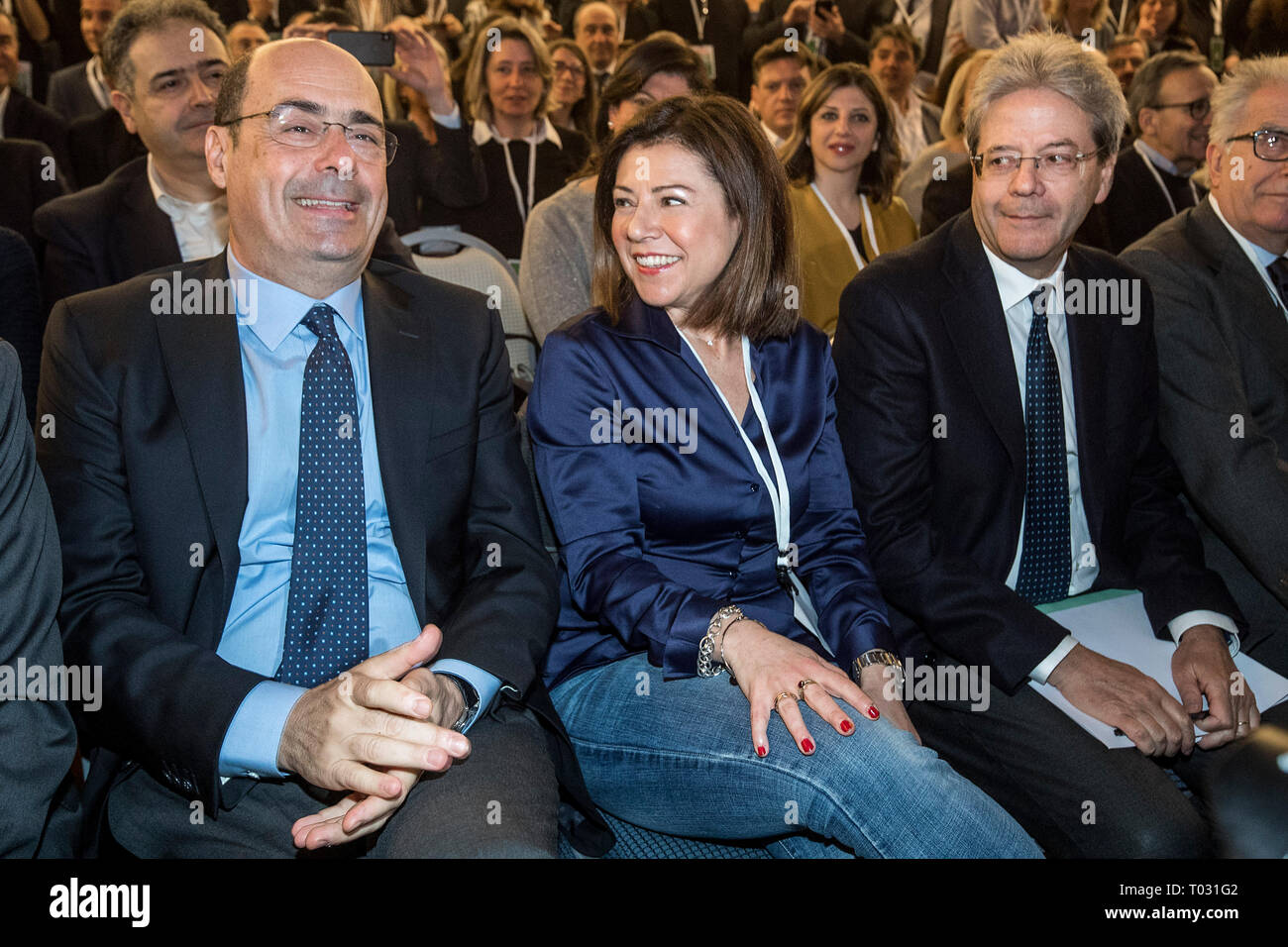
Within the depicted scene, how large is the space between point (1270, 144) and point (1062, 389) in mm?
796

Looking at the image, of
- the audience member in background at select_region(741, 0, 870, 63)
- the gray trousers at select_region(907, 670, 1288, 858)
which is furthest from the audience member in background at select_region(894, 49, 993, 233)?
the gray trousers at select_region(907, 670, 1288, 858)

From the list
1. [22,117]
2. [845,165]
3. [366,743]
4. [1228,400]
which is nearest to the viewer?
[366,743]

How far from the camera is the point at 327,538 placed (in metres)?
1.68

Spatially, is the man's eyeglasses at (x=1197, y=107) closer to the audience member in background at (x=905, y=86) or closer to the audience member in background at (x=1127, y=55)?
the audience member in background at (x=1127, y=55)

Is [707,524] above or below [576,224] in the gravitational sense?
below

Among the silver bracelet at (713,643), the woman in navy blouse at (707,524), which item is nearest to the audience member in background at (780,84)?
→ the woman in navy blouse at (707,524)

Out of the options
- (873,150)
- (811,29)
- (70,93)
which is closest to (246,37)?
(70,93)

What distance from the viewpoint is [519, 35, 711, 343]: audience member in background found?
10.1 ft

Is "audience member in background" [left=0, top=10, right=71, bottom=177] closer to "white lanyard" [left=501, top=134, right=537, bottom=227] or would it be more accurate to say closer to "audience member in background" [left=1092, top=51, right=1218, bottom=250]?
"white lanyard" [left=501, top=134, right=537, bottom=227]

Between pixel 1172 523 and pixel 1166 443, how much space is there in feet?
0.65

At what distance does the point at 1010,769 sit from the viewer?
1867mm

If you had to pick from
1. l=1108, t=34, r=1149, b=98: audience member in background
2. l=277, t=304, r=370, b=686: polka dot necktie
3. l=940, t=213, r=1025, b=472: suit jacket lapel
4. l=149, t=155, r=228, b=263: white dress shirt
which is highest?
l=1108, t=34, r=1149, b=98: audience member in background

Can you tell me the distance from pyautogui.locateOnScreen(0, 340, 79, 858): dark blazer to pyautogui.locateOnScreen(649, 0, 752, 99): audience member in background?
5.18 m

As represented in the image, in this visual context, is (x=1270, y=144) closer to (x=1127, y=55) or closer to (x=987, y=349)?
(x=987, y=349)
